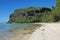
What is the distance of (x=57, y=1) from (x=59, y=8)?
360 centimetres

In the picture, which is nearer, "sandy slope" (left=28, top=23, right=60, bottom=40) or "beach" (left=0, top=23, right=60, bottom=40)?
"sandy slope" (left=28, top=23, right=60, bottom=40)

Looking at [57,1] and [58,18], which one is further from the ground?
[57,1]

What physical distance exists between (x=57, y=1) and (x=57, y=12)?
5596 millimetres

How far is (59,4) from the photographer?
68562 mm

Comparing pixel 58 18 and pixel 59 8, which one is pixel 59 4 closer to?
pixel 59 8

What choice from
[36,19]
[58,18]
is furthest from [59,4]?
[36,19]

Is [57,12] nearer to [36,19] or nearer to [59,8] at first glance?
[59,8]

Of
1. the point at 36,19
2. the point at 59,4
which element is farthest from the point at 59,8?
the point at 36,19

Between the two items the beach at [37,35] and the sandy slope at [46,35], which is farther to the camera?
the beach at [37,35]

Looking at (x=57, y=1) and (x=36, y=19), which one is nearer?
(x=57, y=1)

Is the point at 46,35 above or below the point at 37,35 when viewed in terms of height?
above

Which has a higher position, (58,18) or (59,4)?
(59,4)

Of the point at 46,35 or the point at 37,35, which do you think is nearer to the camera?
the point at 46,35

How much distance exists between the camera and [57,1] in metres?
70.2
